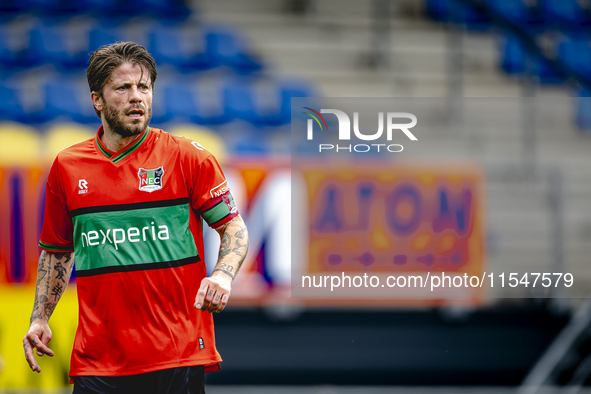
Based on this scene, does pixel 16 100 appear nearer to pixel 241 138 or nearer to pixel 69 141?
pixel 69 141

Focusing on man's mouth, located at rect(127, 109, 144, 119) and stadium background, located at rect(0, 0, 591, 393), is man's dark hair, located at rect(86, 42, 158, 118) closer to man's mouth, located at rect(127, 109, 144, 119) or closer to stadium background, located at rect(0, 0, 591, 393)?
man's mouth, located at rect(127, 109, 144, 119)

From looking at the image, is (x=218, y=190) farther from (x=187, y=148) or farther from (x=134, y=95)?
(x=134, y=95)

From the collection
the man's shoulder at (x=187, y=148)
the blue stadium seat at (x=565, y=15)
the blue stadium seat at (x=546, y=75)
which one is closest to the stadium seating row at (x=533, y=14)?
the blue stadium seat at (x=565, y=15)

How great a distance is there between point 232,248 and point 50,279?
77cm

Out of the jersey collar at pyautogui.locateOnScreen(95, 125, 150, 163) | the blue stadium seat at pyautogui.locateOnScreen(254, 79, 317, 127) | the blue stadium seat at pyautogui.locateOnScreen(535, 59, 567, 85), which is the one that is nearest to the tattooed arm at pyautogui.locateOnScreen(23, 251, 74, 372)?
the jersey collar at pyautogui.locateOnScreen(95, 125, 150, 163)

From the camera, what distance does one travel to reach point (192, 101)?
683cm

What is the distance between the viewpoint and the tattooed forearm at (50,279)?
2441 millimetres

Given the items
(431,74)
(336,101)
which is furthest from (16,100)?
(431,74)

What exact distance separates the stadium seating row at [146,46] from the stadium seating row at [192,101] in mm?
248

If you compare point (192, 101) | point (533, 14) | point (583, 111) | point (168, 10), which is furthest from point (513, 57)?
point (168, 10)

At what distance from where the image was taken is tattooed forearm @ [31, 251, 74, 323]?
2441 mm

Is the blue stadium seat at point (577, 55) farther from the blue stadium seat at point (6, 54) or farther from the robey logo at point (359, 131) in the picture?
the blue stadium seat at point (6, 54)

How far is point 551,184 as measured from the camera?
5711 millimetres

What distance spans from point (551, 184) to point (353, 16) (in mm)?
3170
